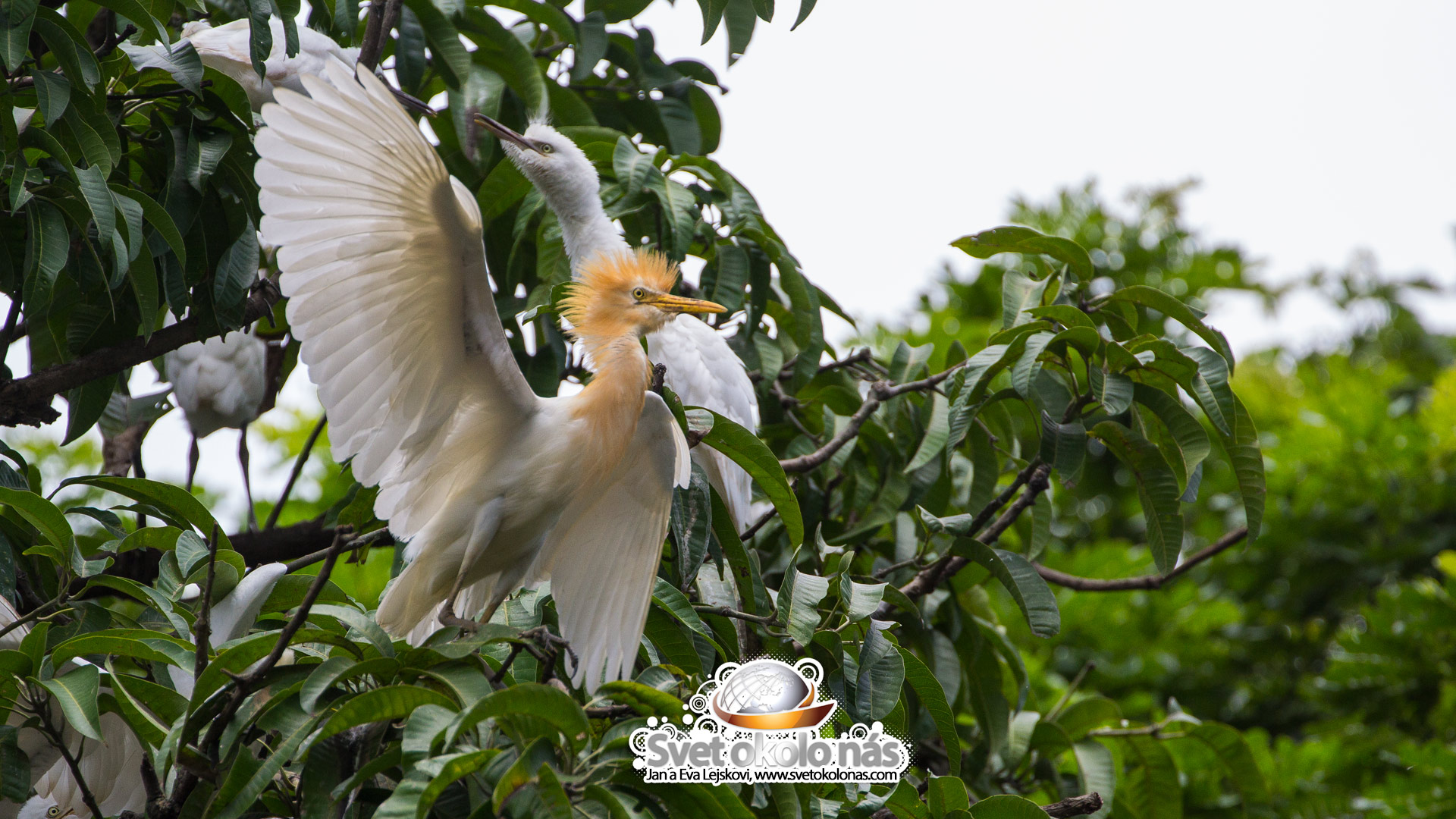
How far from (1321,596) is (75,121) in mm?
7229

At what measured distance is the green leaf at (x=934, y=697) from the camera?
2.28m

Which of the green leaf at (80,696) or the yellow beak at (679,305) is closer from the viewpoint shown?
the green leaf at (80,696)

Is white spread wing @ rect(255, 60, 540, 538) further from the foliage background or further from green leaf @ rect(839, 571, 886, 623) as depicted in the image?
green leaf @ rect(839, 571, 886, 623)

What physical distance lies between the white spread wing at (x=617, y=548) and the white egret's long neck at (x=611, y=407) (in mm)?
38

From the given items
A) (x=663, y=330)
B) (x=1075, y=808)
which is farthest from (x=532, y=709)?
(x=663, y=330)

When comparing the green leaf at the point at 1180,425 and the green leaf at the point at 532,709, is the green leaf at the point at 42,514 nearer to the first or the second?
the green leaf at the point at 532,709

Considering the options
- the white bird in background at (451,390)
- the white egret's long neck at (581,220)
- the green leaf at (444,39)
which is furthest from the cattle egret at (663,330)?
the white bird in background at (451,390)

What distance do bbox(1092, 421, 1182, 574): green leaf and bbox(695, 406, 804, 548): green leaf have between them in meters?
0.78

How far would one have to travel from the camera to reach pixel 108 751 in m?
2.36

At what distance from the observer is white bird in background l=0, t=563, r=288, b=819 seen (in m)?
2.04

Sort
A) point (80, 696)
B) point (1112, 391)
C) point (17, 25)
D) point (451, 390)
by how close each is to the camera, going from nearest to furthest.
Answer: point (80, 696), point (17, 25), point (451, 390), point (1112, 391)

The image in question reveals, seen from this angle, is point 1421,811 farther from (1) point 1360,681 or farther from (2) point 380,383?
(2) point 380,383

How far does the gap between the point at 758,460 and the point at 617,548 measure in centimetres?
38

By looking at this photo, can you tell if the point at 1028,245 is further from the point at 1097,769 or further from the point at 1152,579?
the point at 1097,769
